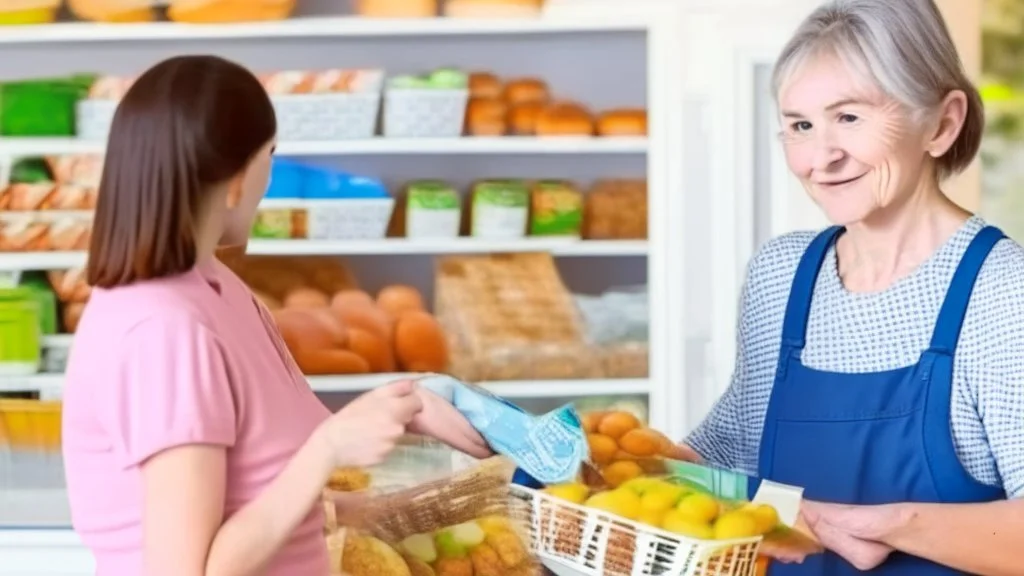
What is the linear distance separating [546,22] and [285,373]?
1.93 m

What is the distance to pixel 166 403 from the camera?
3.13ft

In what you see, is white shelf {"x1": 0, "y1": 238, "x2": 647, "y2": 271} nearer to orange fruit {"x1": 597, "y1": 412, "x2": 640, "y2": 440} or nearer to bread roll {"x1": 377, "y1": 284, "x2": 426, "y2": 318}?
bread roll {"x1": 377, "y1": 284, "x2": 426, "y2": 318}

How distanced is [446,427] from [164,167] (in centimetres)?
Answer: 34

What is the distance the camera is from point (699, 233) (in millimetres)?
2930

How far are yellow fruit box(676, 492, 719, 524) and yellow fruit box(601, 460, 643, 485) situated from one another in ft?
0.22

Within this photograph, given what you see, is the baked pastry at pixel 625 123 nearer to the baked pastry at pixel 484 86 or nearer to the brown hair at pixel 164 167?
the baked pastry at pixel 484 86

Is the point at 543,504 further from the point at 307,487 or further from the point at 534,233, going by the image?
the point at 534,233

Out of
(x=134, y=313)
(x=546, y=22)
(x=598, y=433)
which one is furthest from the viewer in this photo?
(x=546, y=22)

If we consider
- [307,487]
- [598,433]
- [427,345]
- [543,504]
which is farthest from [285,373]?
[427,345]

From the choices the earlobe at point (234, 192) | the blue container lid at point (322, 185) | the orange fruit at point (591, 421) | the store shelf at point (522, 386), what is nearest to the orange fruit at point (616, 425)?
the orange fruit at point (591, 421)

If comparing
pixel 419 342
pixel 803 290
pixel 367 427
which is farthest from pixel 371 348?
pixel 367 427

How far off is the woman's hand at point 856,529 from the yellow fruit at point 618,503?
0.17 meters

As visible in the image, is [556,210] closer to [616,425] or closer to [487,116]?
[487,116]

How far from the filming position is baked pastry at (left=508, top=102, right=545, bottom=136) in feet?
9.66
